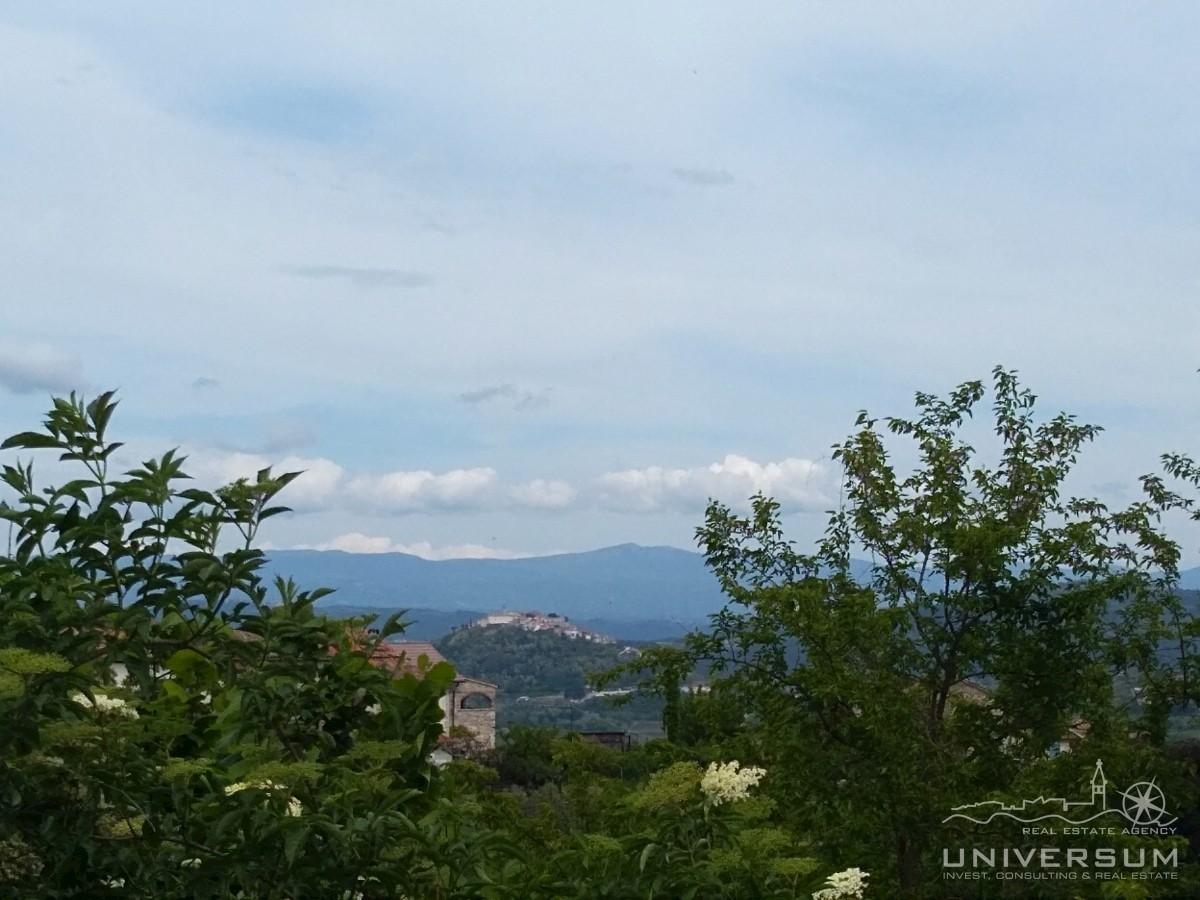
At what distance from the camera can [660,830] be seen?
2.34 meters

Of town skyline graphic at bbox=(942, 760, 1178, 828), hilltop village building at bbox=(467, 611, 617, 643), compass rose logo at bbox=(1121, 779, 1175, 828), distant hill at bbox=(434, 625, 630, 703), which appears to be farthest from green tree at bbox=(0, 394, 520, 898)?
hilltop village building at bbox=(467, 611, 617, 643)

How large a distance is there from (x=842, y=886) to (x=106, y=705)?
1374mm

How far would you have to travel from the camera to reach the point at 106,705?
233cm

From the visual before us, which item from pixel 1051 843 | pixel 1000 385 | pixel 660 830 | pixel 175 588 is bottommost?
pixel 1051 843

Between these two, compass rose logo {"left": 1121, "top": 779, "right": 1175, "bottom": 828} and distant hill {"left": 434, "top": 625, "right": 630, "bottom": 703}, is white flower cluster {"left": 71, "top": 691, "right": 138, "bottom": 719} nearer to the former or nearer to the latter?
compass rose logo {"left": 1121, "top": 779, "right": 1175, "bottom": 828}

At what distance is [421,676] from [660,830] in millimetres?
744

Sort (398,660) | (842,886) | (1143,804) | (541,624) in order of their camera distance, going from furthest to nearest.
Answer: (541,624)
(1143,804)
(398,660)
(842,886)

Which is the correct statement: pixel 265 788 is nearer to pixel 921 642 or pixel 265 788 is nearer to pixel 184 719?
pixel 184 719

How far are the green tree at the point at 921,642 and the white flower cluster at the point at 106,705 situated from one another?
704 cm

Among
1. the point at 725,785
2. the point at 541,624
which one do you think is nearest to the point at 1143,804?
the point at 725,785

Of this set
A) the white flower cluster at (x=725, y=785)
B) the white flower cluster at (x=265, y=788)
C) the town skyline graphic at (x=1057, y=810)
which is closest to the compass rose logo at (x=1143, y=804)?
the town skyline graphic at (x=1057, y=810)

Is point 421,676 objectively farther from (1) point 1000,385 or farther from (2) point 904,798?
(1) point 1000,385

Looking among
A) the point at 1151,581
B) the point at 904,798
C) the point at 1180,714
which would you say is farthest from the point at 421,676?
the point at 1180,714

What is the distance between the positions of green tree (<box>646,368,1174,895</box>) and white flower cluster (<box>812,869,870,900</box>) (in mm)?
6511
